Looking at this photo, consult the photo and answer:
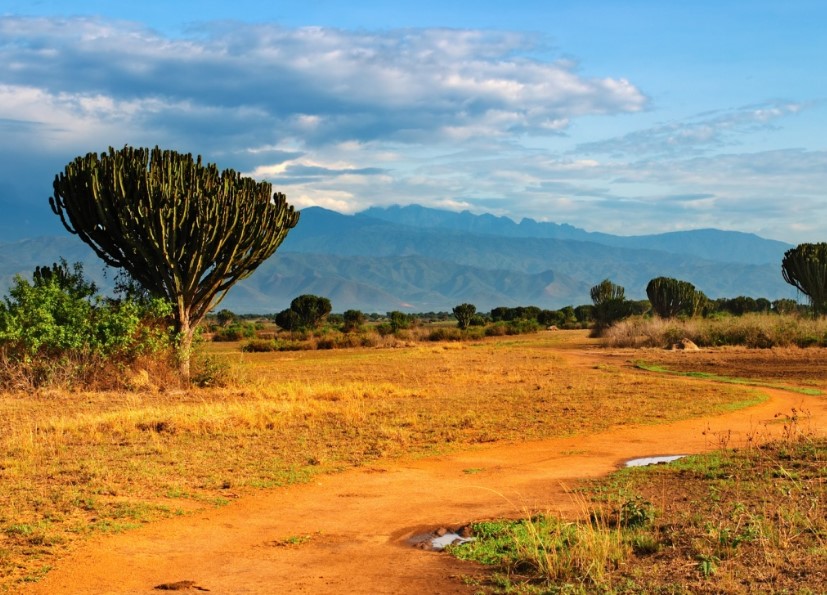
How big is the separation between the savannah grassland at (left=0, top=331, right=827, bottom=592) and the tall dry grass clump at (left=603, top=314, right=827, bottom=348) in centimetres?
681

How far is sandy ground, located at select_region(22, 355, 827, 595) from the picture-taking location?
7.02 meters

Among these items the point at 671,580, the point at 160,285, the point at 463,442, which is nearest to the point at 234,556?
the point at 671,580

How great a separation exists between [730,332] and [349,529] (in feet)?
118

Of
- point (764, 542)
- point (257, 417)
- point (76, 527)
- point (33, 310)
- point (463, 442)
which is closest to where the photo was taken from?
point (764, 542)

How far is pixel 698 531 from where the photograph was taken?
7672mm

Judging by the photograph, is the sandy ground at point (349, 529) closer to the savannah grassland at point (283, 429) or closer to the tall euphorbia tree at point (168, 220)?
the savannah grassland at point (283, 429)

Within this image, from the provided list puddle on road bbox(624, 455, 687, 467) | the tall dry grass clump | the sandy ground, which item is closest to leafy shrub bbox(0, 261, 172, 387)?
the sandy ground

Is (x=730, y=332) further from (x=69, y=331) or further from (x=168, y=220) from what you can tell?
(x=69, y=331)

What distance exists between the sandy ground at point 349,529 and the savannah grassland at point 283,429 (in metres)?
0.44

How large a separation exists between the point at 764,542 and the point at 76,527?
678 cm

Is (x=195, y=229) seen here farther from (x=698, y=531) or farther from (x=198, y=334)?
(x=698, y=531)

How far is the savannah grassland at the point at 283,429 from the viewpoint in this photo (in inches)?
345

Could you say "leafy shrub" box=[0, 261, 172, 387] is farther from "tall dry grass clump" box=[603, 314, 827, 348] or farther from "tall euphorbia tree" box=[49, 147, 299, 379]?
"tall dry grass clump" box=[603, 314, 827, 348]

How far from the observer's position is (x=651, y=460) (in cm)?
1280
